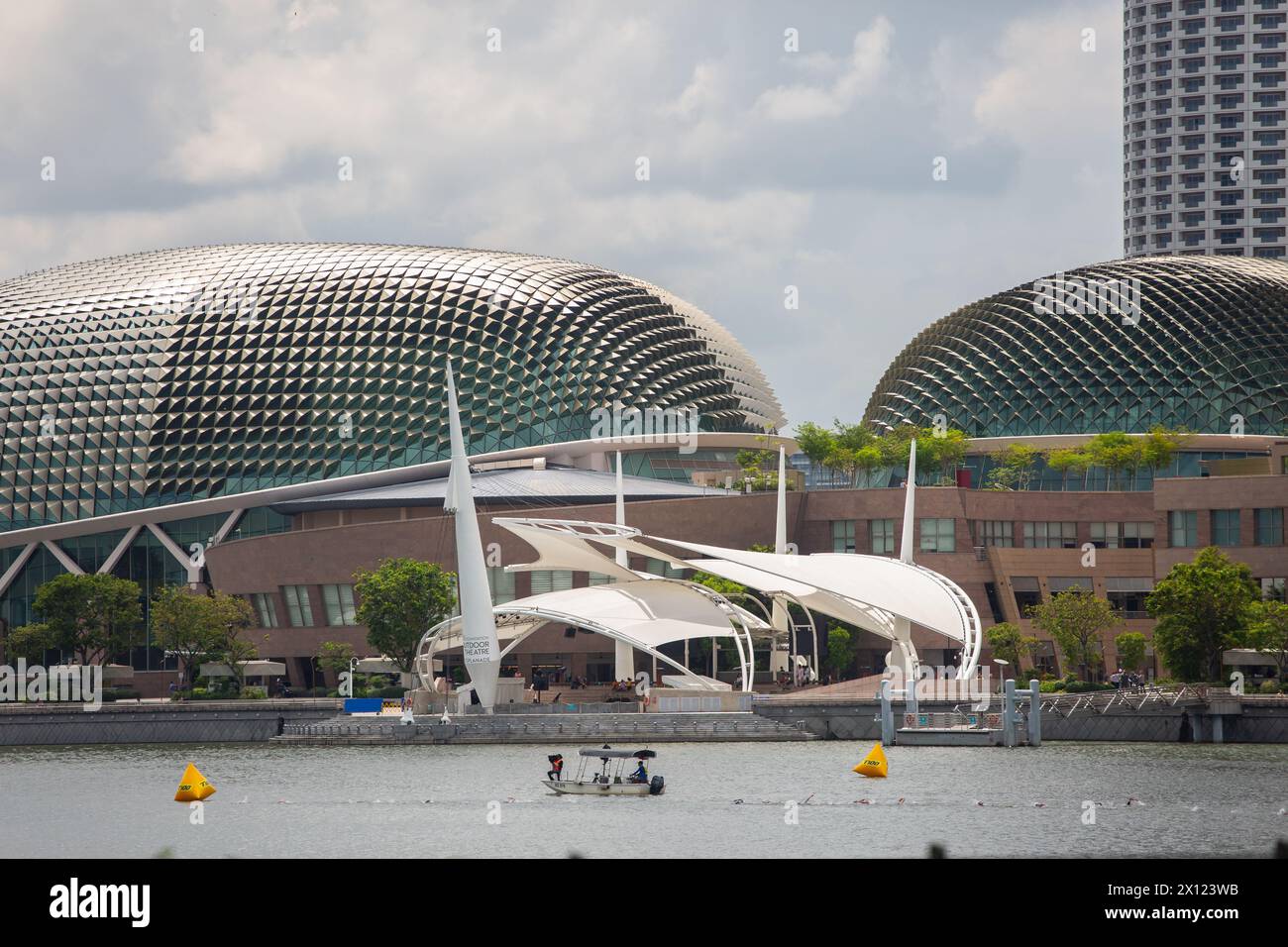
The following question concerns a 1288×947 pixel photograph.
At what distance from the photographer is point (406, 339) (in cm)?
13850

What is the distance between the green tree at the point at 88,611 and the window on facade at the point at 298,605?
952 centimetres

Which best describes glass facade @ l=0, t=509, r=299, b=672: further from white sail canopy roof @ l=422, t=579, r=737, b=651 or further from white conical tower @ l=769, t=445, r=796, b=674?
white conical tower @ l=769, t=445, r=796, b=674

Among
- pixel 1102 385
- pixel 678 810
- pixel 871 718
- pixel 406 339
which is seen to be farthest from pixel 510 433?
pixel 678 810

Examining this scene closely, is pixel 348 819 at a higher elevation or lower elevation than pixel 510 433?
lower

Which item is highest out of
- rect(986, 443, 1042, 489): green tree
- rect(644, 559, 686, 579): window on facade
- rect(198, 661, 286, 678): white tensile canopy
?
rect(986, 443, 1042, 489): green tree

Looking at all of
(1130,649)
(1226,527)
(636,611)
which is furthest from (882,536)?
(636,611)

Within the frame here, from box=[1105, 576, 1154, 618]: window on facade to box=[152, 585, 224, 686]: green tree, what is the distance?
55.4 m

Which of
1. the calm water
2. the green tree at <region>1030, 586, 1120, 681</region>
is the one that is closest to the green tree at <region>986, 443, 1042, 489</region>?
the green tree at <region>1030, 586, 1120, 681</region>

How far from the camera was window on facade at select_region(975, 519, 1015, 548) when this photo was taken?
118 meters

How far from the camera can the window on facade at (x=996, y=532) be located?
117812 mm

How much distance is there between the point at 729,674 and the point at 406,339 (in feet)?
145

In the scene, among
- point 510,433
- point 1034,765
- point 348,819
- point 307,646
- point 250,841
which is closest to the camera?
point 250,841

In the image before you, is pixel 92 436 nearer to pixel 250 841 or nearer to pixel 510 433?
pixel 510 433
